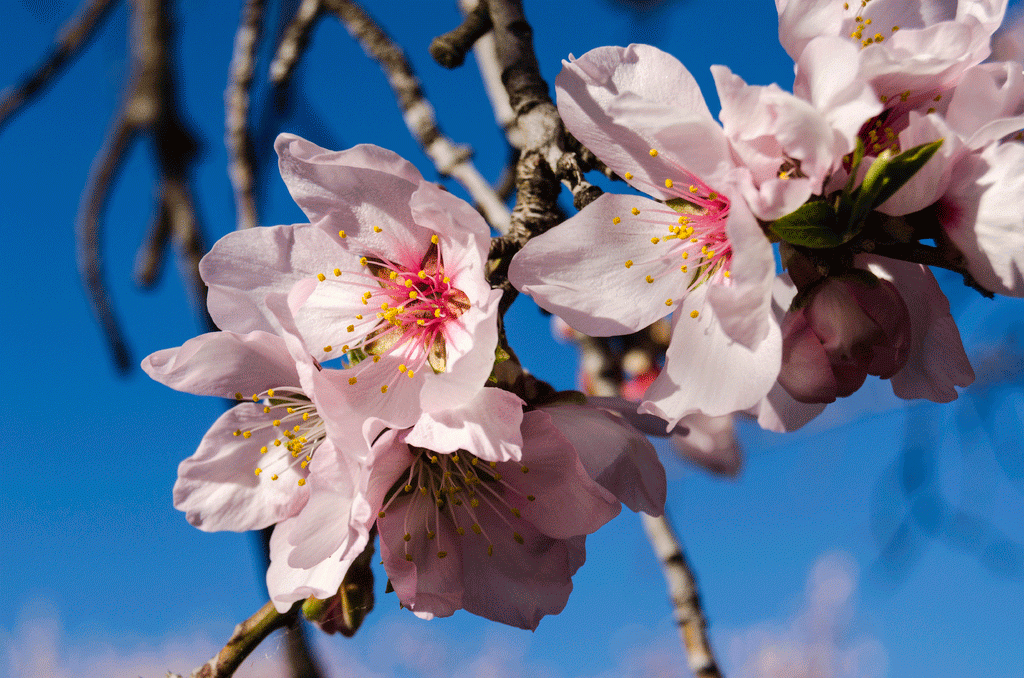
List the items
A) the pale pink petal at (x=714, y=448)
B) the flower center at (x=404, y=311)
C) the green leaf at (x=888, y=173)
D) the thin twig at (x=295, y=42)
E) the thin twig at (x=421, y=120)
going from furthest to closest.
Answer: the pale pink petal at (x=714, y=448) < the thin twig at (x=295, y=42) < the thin twig at (x=421, y=120) < the flower center at (x=404, y=311) < the green leaf at (x=888, y=173)

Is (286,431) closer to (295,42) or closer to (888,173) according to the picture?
(888,173)

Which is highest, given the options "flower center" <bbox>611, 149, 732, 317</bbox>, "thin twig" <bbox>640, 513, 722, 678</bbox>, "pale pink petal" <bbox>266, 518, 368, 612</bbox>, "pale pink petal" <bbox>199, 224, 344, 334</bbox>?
"pale pink petal" <bbox>199, 224, 344, 334</bbox>

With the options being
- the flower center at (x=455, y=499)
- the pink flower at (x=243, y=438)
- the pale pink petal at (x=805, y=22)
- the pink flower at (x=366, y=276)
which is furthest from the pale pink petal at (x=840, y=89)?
the pink flower at (x=243, y=438)

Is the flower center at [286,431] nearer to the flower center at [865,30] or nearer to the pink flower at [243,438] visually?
the pink flower at [243,438]

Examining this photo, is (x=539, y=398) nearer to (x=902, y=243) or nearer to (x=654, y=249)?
(x=654, y=249)

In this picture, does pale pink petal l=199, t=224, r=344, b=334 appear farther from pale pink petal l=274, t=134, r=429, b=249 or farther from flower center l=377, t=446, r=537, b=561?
flower center l=377, t=446, r=537, b=561

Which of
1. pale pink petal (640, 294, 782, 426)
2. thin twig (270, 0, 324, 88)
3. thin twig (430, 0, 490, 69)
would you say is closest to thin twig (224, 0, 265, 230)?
thin twig (270, 0, 324, 88)
